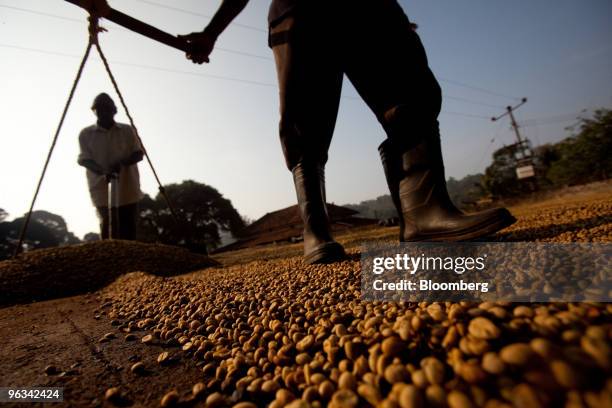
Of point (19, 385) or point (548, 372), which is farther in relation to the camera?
point (19, 385)

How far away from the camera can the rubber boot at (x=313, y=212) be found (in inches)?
77.1

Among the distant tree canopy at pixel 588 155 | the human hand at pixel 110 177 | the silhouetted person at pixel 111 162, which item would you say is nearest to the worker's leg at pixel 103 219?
the silhouetted person at pixel 111 162

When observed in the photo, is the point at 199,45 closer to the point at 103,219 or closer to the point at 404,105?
the point at 404,105

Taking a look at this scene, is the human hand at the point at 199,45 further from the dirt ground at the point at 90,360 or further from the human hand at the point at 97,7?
the dirt ground at the point at 90,360

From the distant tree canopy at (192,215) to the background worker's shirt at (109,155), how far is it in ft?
52.7

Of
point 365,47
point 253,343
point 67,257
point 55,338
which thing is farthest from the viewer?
point 67,257

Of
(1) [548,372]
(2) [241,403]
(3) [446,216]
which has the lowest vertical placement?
(2) [241,403]

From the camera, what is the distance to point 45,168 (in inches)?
134

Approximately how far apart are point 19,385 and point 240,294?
86cm

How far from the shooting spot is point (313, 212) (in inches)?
79.9

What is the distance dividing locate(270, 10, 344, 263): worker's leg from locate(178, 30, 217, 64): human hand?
1081 millimetres

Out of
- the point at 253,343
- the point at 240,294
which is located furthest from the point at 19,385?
the point at 240,294

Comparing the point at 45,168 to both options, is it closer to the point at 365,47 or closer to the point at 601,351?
the point at 365,47

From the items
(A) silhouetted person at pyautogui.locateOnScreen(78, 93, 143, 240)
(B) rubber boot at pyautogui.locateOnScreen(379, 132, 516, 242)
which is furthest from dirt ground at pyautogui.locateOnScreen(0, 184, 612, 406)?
(A) silhouetted person at pyautogui.locateOnScreen(78, 93, 143, 240)
